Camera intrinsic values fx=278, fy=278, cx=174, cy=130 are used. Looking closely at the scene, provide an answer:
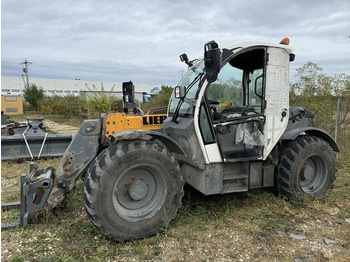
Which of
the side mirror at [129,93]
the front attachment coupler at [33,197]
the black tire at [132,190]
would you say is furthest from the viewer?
the side mirror at [129,93]

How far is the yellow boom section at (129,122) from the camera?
396cm

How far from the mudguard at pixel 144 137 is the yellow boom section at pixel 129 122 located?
522mm

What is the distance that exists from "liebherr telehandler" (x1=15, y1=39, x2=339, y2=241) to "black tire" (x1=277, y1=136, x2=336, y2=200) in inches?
0.6

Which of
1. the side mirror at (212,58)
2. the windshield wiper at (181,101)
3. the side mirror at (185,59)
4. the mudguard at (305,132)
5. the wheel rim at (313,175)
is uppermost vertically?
the side mirror at (185,59)

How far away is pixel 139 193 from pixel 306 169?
289 cm

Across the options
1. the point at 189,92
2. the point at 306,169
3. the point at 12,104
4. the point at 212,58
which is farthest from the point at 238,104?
the point at 12,104

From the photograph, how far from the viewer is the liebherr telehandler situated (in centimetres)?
331

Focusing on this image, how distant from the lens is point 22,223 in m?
3.58

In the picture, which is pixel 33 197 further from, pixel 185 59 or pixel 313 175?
pixel 313 175

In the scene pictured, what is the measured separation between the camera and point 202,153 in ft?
12.6

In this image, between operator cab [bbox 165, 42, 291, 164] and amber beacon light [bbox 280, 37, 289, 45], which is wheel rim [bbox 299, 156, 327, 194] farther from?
amber beacon light [bbox 280, 37, 289, 45]

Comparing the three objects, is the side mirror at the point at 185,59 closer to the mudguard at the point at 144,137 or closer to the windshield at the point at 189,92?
the windshield at the point at 189,92

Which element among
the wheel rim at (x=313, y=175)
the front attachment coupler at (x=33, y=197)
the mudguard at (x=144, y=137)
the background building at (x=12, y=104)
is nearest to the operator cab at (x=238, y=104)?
the mudguard at (x=144, y=137)

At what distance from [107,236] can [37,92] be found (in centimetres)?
3844
